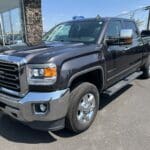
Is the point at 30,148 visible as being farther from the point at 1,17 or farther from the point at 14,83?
the point at 1,17

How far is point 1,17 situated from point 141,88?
945 centimetres

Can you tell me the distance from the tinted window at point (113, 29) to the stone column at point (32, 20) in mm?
4297

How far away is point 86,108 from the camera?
12.3 feet

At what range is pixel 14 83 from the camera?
3213 mm

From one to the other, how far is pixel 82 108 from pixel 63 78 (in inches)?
31.4

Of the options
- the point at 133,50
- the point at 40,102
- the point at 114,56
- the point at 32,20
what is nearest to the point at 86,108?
the point at 40,102

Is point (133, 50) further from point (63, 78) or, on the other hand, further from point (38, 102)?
point (38, 102)

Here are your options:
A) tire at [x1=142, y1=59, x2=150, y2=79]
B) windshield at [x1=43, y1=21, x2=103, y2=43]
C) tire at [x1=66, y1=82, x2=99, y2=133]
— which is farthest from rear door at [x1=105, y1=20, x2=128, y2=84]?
tire at [x1=142, y1=59, x2=150, y2=79]

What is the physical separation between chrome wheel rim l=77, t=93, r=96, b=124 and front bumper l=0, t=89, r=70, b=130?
49cm

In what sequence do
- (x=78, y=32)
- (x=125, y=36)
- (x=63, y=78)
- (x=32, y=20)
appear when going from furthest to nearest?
(x=32, y=20), (x=78, y=32), (x=125, y=36), (x=63, y=78)

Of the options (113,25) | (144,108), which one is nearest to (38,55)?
(113,25)

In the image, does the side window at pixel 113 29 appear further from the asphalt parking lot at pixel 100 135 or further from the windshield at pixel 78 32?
the asphalt parking lot at pixel 100 135

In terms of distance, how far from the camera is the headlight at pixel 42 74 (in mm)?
3010

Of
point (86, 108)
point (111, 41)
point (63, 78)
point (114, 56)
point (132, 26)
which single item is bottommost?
point (86, 108)
